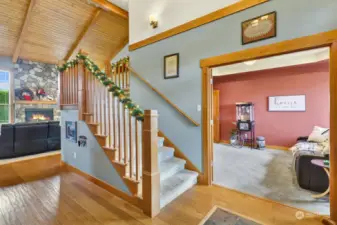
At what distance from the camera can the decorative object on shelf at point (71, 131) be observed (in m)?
3.42

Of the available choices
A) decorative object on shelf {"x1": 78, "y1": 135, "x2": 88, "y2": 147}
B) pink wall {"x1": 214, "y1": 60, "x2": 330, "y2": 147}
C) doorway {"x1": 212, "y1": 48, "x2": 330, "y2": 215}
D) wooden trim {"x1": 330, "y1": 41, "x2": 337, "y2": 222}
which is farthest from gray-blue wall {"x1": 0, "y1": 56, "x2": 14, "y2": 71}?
wooden trim {"x1": 330, "y1": 41, "x2": 337, "y2": 222}

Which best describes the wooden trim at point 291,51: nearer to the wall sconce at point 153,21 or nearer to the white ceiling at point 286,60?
the wall sconce at point 153,21

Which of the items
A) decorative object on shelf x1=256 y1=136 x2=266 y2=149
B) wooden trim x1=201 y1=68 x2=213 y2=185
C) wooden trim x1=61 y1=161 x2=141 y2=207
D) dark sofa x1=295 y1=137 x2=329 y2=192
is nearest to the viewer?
wooden trim x1=61 y1=161 x2=141 y2=207

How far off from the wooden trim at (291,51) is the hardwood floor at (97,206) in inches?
17.3

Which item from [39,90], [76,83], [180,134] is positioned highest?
[39,90]

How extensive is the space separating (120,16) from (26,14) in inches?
111

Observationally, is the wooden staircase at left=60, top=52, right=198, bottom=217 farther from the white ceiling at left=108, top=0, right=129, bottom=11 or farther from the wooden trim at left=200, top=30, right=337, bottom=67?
the white ceiling at left=108, top=0, right=129, bottom=11

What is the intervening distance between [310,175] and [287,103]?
342cm

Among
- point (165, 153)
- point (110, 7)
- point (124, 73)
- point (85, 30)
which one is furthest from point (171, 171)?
point (85, 30)

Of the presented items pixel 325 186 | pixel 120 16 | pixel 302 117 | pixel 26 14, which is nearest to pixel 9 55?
pixel 26 14

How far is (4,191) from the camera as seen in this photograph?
2.65 m

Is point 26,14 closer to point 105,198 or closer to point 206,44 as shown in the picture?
point 206,44

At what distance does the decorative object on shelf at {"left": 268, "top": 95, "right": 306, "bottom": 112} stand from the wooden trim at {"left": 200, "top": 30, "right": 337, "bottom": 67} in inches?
150

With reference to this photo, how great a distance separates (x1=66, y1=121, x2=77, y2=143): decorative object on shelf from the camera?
3.42 m
